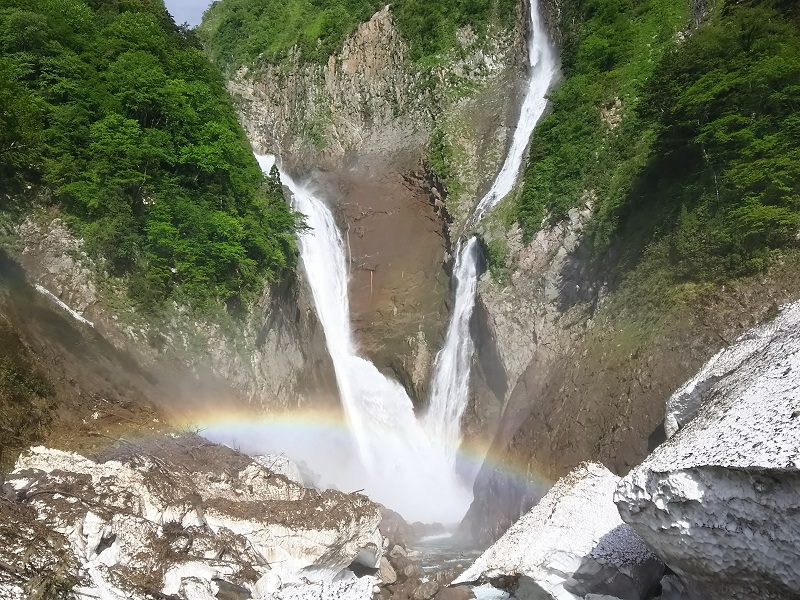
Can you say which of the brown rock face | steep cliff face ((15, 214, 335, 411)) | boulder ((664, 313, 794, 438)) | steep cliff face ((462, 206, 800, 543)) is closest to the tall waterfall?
the brown rock face

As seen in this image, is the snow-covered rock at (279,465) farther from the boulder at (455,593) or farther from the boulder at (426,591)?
the boulder at (455,593)

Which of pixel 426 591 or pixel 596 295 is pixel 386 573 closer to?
pixel 426 591

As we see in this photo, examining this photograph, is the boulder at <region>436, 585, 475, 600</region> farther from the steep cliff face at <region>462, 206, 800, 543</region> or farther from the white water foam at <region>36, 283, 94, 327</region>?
the white water foam at <region>36, 283, 94, 327</region>

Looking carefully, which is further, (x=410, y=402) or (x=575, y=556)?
(x=410, y=402)

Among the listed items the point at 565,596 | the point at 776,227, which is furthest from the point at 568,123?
the point at 565,596

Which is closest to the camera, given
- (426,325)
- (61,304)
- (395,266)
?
(61,304)

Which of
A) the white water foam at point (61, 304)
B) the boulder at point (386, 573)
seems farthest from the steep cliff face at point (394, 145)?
the white water foam at point (61, 304)

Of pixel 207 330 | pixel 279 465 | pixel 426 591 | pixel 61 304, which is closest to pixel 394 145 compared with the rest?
pixel 207 330

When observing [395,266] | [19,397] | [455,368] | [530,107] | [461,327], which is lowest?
[19,397]
